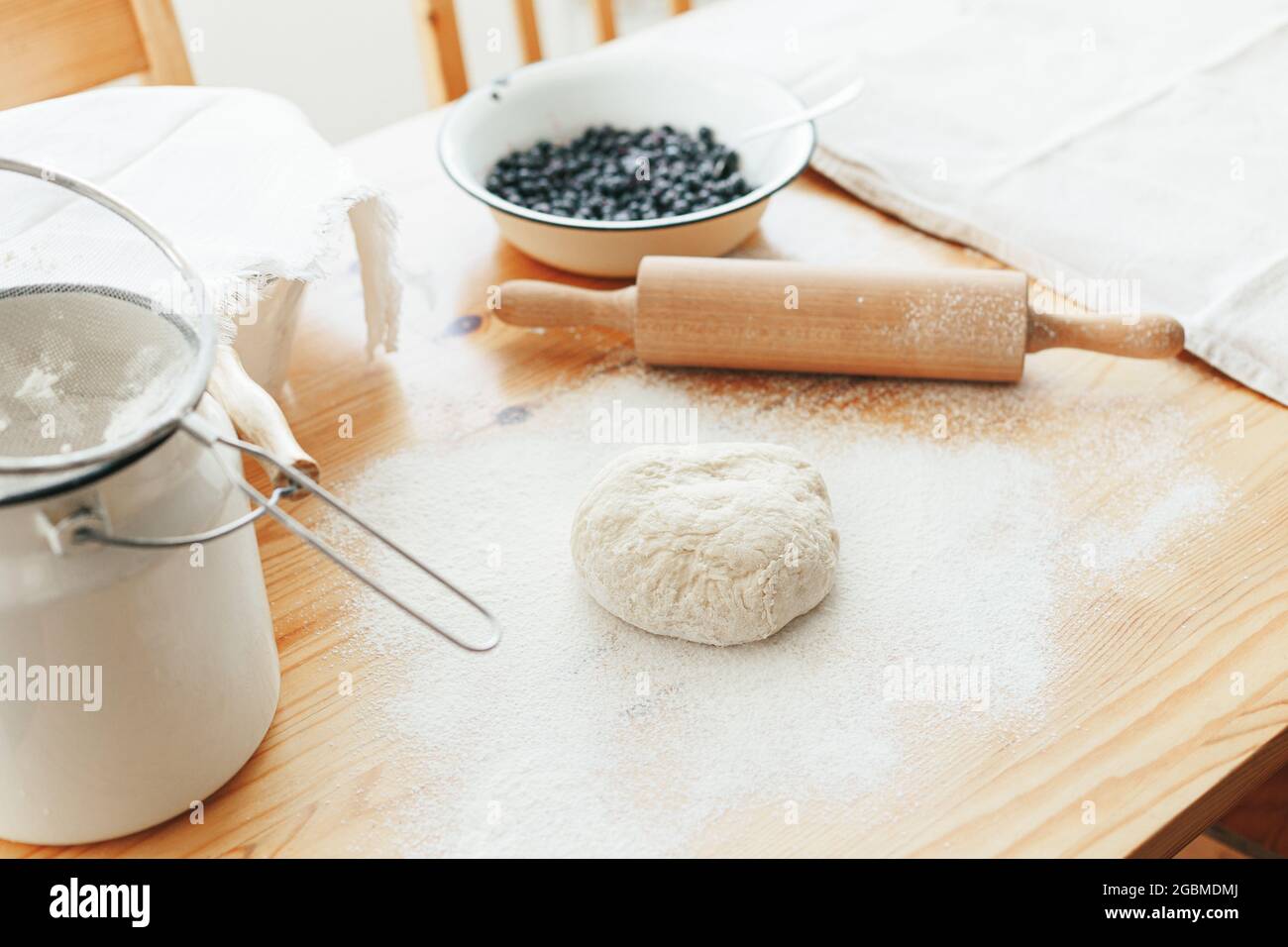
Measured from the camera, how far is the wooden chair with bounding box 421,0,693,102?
1545mm

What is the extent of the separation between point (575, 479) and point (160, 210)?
0.38m

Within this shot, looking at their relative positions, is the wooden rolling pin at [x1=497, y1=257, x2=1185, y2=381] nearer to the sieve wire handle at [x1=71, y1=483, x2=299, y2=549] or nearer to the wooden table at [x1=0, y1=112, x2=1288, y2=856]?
the wooden table at [x1=0, y1=112, x2=1288, y2=856]

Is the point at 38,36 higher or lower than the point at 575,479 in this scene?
higher

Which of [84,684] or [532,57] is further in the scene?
[532,57]

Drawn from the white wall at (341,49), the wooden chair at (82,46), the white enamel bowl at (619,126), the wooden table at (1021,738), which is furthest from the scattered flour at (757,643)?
the white wall at (341,49)

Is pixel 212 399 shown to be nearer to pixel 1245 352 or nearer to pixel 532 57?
pixel 1245 352

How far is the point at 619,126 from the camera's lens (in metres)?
1.29

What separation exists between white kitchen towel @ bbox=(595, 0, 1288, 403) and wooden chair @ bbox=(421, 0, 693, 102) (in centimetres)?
18

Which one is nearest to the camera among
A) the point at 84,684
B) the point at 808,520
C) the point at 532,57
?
the point at 84,684

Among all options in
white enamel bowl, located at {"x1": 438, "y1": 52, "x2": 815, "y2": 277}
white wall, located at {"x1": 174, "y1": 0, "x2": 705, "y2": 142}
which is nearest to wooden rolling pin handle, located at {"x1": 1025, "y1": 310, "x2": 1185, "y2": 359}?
white enamel bowl, located at {"x1": 438, "y1": 52, "x2": 815, "y2": 277}

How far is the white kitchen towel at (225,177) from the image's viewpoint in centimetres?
90

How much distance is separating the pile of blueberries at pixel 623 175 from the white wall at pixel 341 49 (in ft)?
4.57
